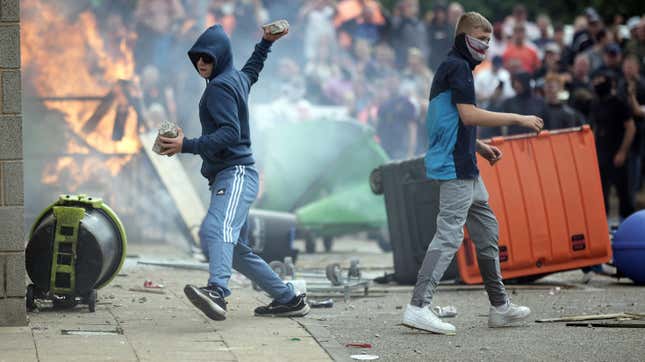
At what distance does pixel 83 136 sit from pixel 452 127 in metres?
8.58

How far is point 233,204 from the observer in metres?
8.22

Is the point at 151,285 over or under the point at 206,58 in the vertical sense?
under

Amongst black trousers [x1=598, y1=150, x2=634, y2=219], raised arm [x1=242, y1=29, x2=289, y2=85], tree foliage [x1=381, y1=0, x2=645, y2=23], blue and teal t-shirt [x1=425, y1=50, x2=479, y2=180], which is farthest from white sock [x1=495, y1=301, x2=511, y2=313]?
tree foliage [x1=381, y1=0, x2=645, y2=23]

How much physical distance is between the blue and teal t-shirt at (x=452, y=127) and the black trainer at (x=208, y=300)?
1.41m

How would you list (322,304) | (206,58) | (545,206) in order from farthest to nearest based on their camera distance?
(545,206) → (322,304) → (206,58)

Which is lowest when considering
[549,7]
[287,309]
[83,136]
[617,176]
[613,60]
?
[287,309]

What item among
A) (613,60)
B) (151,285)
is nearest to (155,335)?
(151,285)

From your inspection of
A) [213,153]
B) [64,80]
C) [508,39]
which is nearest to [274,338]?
[213,153]

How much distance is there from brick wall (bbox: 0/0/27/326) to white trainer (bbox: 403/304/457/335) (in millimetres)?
2154

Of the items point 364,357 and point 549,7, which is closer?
point 364,357

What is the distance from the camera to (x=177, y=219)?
1530 centimetres

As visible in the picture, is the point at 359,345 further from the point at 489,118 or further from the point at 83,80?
the point at 83,80

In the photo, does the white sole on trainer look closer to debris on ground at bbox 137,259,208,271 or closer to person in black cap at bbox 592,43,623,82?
debris on ground at bbox 137,259,208,271

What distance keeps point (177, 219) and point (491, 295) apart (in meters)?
7.42
